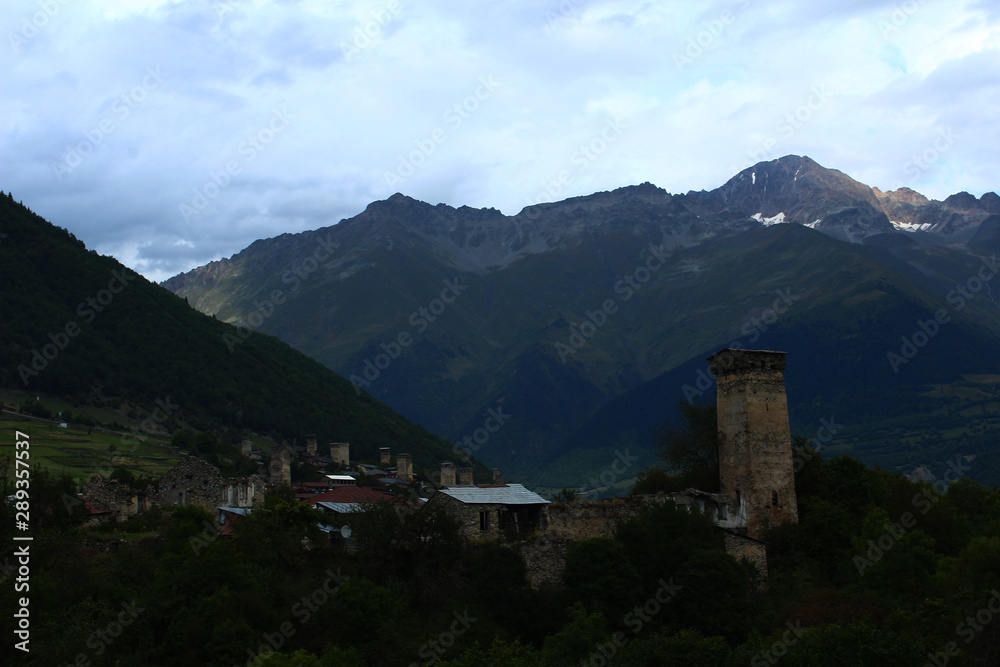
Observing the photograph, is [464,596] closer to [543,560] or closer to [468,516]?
[543,560]

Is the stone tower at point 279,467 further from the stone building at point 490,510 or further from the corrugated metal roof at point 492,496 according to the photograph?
the stone building at point 490,510

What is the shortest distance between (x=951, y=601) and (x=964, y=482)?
24.9 m

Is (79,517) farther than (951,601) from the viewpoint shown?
Yes

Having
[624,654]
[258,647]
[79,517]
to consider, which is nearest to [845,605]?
[624,654]

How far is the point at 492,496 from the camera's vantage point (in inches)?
1731

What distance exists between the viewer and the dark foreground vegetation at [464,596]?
33656mm

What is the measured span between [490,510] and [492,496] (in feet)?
4.97

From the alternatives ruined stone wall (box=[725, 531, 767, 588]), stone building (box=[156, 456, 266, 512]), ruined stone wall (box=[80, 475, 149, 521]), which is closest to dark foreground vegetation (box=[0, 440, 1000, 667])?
ruined stone wall (box=[725, 531, 767, 588])

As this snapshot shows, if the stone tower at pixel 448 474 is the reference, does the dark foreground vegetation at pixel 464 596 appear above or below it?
below

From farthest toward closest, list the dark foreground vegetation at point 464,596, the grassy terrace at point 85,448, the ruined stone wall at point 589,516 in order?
the grassy terrace at point 85,448 < the ruined stone wall at point 589,516 < the dark foreground vegetation at point 464,596

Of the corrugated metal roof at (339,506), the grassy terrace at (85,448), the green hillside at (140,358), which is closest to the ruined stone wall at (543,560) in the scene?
the corrugated metal roof at (339,506)

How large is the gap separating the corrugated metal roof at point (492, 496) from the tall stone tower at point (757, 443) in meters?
9.61

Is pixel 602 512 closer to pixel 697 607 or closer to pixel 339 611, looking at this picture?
pixel 697 607

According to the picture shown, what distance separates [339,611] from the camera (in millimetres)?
36000
